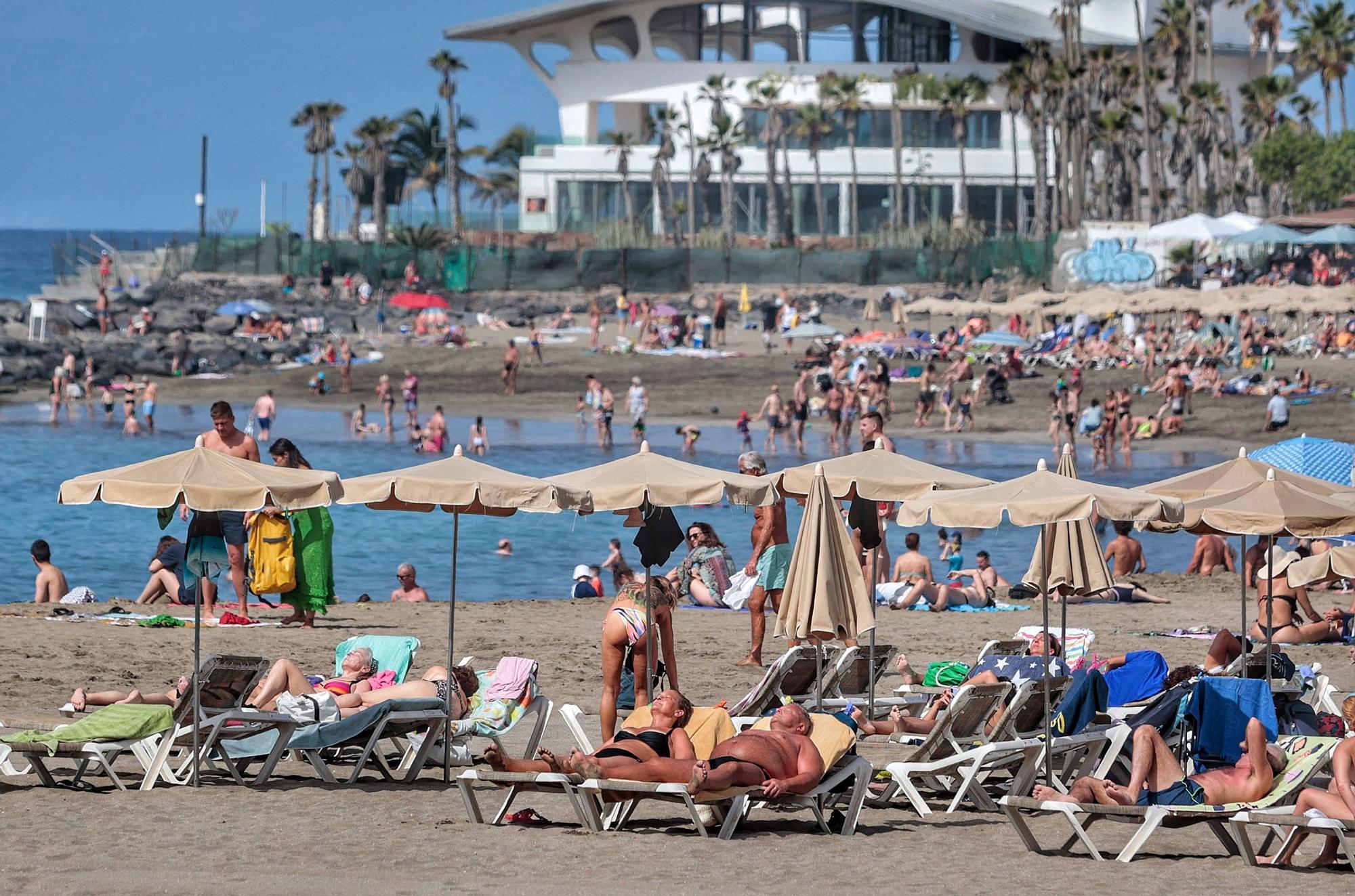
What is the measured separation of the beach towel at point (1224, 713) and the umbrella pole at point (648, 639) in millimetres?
2705

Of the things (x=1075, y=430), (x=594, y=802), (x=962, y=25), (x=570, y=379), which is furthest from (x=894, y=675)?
(x=962, y=25)

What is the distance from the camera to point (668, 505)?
901 cm

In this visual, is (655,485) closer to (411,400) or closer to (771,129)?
(411,400)

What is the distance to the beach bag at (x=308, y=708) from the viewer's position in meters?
8.34

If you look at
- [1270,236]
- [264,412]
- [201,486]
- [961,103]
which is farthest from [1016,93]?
[201,486]

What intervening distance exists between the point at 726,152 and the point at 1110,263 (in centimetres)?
2014

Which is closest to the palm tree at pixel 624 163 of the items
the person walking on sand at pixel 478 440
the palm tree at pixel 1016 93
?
the palm tree at pixel 1016 93

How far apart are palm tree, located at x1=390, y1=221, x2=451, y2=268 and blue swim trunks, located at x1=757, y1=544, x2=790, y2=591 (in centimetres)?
4638

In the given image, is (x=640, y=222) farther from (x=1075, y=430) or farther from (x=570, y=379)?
(x=1075, y=430)

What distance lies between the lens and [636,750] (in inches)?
294

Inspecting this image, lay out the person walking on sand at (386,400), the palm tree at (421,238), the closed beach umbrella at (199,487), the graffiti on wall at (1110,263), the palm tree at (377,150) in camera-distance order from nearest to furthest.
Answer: the closed beach umbrella at (199,487) → the person walking on sand at (386,400) → the graffiti on wall at (1110,263) → the palm tree at (421,238) → the palm tree at (377,150)

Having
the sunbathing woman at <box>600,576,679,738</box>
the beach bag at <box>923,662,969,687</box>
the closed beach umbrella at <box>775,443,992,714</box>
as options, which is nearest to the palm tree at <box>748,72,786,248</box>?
the beach bag at <box>923,662,969,687</box>

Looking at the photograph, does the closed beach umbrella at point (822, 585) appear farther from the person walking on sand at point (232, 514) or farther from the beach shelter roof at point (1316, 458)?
the beach shelter roof at point (1316, 458)

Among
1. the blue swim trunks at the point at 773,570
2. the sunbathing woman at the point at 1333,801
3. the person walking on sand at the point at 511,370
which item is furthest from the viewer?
the person walking on sand at the point at 511,370
